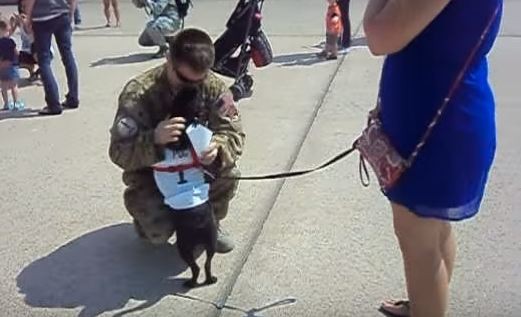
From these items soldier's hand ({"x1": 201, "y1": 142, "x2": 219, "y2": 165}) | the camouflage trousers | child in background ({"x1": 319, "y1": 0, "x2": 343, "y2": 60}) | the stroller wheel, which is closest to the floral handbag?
soldier's hand ({"x1": 201, "y1": 142, "x2": 219, "y2": 165})

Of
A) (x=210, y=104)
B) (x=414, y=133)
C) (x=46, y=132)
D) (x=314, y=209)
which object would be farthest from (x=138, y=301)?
(x=46, y=132)

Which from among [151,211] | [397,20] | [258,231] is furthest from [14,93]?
[397,20]

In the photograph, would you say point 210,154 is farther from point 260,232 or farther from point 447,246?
point 447,246

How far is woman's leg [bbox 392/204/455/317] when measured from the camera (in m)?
2.81

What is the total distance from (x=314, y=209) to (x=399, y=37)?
232cm

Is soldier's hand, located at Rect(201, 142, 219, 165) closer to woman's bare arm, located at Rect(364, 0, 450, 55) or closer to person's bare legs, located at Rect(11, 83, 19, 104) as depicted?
woman's bare arm, located at Rect(364, 0, 450, 55)

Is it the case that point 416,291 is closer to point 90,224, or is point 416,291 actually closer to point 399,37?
point 399,37

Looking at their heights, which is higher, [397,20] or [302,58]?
[397,20]

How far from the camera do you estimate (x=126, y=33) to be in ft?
33.2

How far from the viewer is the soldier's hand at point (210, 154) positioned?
3691 millimetres

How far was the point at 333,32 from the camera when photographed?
8.03 metres

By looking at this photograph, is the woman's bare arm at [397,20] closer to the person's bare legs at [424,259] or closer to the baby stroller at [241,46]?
the person's bare legs at [424,259]

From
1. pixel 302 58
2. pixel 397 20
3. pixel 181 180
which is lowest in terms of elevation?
pixel 302 58

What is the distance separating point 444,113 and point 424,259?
1.77ft
